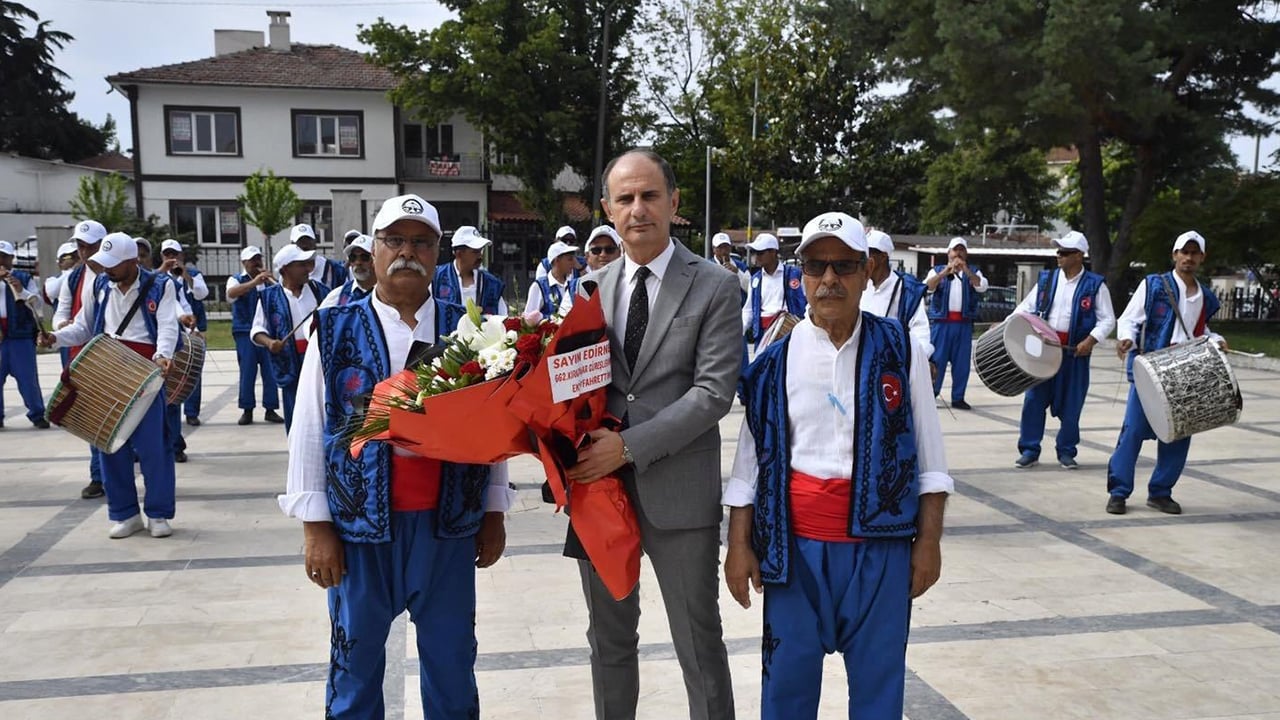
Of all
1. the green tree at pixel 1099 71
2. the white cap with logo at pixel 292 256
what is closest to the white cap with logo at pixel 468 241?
the white cap with logo at pixel 292 256

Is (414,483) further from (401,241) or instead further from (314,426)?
(401,241)

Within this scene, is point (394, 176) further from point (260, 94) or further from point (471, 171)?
point (260, 94)

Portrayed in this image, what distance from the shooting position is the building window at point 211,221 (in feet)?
118

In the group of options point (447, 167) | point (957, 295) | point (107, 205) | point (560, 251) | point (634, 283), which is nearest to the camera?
point (634, 283)

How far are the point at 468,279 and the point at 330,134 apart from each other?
98.9 ft

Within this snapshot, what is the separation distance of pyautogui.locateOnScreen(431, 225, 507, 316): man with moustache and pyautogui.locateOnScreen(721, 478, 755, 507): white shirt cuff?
5.83m

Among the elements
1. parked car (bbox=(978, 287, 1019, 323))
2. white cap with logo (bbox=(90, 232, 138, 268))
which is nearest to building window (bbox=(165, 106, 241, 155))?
parked car (bbox=(978, 287, 1019, 323))

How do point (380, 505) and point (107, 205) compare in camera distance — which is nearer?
point (380, 505)

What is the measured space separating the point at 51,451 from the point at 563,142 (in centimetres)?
2517

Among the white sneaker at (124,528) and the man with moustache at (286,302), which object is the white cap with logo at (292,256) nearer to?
the man with moustache at (286,302)

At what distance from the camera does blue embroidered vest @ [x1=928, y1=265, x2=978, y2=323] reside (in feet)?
43.1

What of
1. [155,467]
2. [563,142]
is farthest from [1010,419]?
[563,142]

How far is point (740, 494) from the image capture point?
3262 millimetres

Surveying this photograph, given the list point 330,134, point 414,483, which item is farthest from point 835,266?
point 330,134
